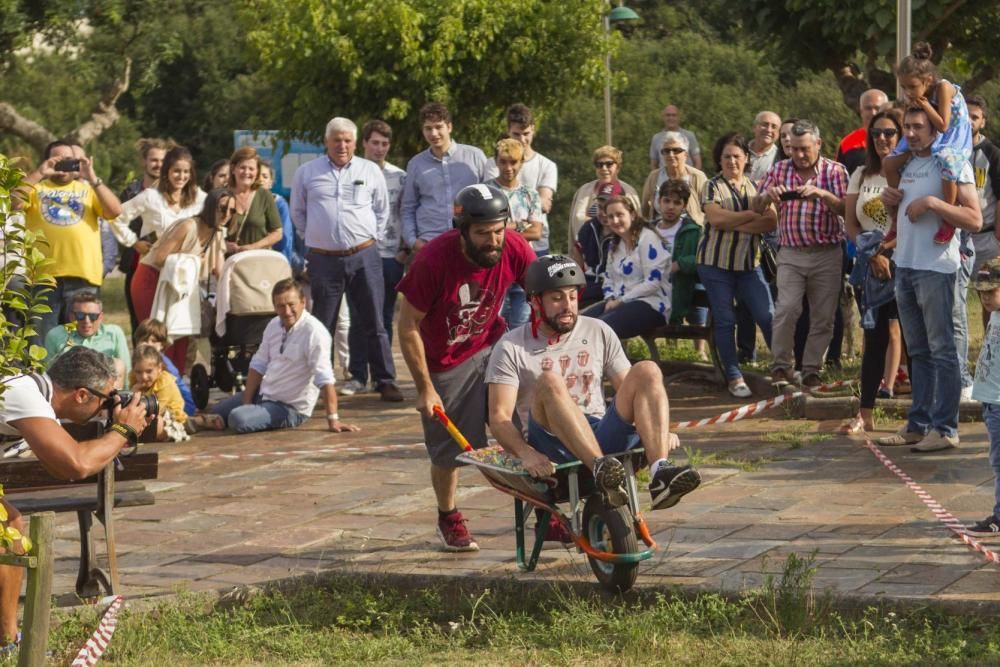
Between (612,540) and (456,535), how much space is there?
1.30m

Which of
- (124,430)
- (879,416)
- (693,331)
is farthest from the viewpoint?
(693,331)

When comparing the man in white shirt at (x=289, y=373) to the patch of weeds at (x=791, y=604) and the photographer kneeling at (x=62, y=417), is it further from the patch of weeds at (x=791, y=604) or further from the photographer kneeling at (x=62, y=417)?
the patch of weeds at (x=791, y=604)

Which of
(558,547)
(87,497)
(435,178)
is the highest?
(435,178)

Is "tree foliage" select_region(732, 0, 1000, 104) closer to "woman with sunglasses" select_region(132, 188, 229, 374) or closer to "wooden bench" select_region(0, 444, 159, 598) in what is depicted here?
"woman with sunglasses" select_region(132, 188, 229, 374)

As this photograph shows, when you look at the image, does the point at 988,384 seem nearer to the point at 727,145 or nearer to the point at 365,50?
the point at 727,145

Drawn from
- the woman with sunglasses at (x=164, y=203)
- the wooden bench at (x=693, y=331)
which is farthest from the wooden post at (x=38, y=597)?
the woman with sunglasses at (x=164, y=203)

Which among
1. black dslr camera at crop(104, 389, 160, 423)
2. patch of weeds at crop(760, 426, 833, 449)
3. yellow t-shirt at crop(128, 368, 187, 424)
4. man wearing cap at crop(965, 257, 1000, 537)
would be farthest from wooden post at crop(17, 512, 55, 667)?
yellow t-shirt at crop(128, 368, 187, 424)

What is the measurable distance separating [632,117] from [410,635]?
27320 millimetres

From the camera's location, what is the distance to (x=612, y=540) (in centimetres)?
655

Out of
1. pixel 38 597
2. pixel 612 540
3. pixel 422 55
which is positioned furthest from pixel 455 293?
pixel 422 55

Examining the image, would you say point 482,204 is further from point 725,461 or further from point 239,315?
point 239,315

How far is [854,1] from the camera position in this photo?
14383mm

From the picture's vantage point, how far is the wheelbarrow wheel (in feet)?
21.3

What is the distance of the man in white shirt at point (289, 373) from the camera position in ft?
38.9
